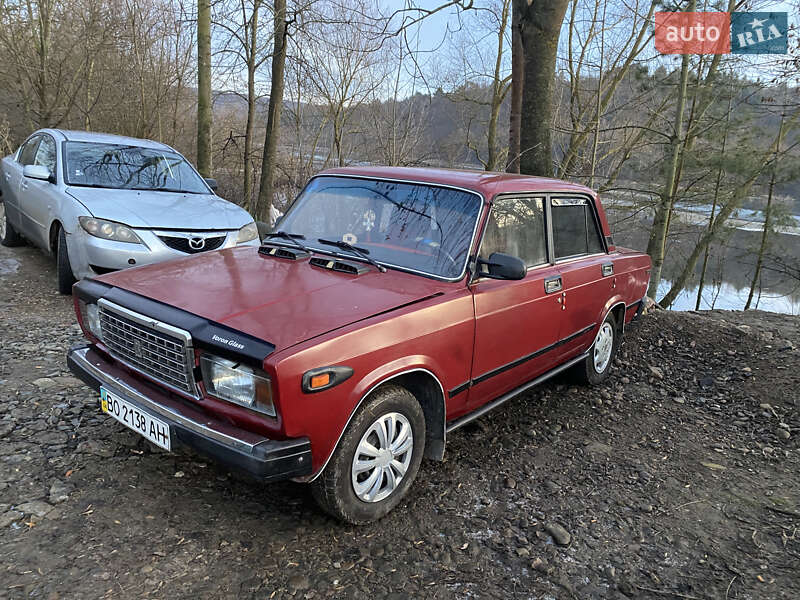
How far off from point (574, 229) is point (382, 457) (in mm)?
2601

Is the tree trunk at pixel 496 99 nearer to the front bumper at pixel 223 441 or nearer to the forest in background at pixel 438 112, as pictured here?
the forest in background at pixel 438 112

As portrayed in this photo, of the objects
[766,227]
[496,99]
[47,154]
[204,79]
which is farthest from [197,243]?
[766,227]

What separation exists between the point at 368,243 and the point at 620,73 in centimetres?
1618

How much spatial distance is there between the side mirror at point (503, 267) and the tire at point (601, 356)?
6.48 ft

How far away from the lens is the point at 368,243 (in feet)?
11.3

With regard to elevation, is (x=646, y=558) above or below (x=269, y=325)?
below

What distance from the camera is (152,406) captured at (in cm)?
265

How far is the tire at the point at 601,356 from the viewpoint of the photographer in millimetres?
4859

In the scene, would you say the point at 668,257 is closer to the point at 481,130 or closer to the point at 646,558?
the point at 481,130

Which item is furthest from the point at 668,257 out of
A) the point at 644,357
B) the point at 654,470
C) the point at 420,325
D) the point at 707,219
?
the point at 420,325

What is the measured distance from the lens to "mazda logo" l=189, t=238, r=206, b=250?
18.4 ft

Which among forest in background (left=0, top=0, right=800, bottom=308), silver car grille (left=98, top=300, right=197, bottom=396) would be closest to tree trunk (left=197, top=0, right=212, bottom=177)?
forest in background (left=0, top=0, right=800, bottom=308)

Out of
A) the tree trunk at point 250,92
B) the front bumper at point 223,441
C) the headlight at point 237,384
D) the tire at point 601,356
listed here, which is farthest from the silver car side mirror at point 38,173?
the tree trunk at point 250,92

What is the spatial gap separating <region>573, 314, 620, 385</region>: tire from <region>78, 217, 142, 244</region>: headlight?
14.3ft
